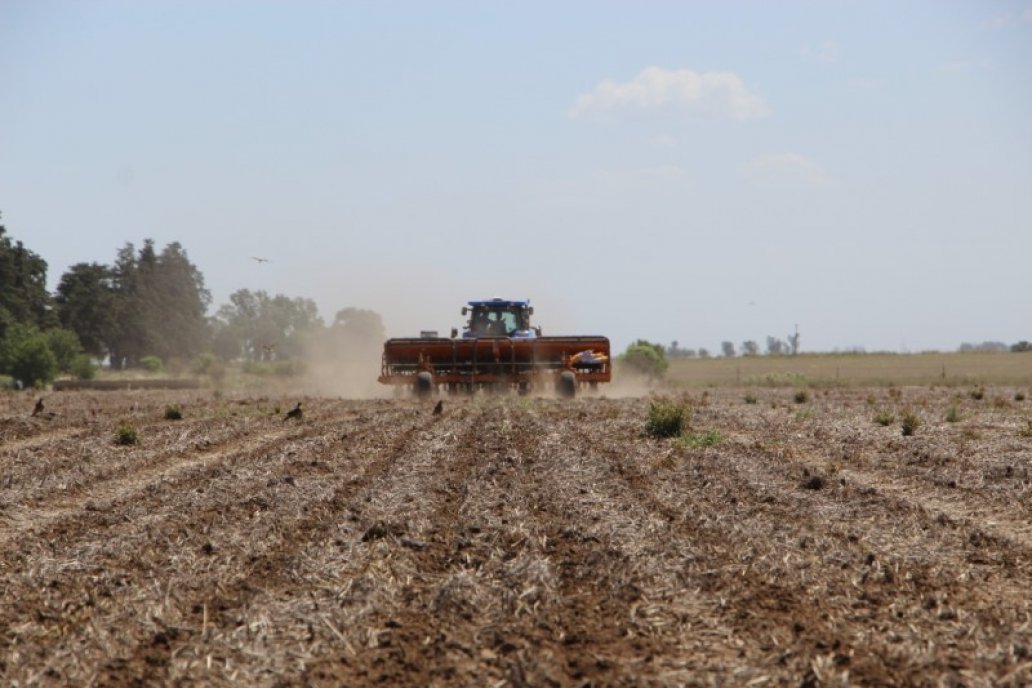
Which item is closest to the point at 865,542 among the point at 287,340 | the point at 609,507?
the point at 609,507

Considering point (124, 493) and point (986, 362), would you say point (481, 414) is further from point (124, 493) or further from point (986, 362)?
point (986, 362)

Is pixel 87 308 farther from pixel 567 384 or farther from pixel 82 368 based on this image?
pixel 567 384

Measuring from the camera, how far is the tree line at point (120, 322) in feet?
215

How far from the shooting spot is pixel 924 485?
43.6ft

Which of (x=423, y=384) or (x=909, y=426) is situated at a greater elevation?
(x=423, y=384)

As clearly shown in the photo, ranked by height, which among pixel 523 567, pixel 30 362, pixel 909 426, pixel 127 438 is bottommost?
pixel 523 567

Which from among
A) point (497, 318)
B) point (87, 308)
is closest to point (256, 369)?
point (87, 308)

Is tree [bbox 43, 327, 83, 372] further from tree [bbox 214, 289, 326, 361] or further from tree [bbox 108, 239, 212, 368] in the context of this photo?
tree [bbox 214, 289, 326, 361]

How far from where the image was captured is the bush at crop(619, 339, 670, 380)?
6412cm

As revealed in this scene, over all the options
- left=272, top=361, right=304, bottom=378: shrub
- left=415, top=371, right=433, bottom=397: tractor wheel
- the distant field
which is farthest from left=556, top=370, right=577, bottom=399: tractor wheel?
left=272, top=361, right=304, bottom=378: shrub

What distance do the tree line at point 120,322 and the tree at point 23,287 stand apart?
7 cm

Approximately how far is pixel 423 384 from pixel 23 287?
58037mm

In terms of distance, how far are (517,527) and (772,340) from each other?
185771 mm

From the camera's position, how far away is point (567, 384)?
105ft
